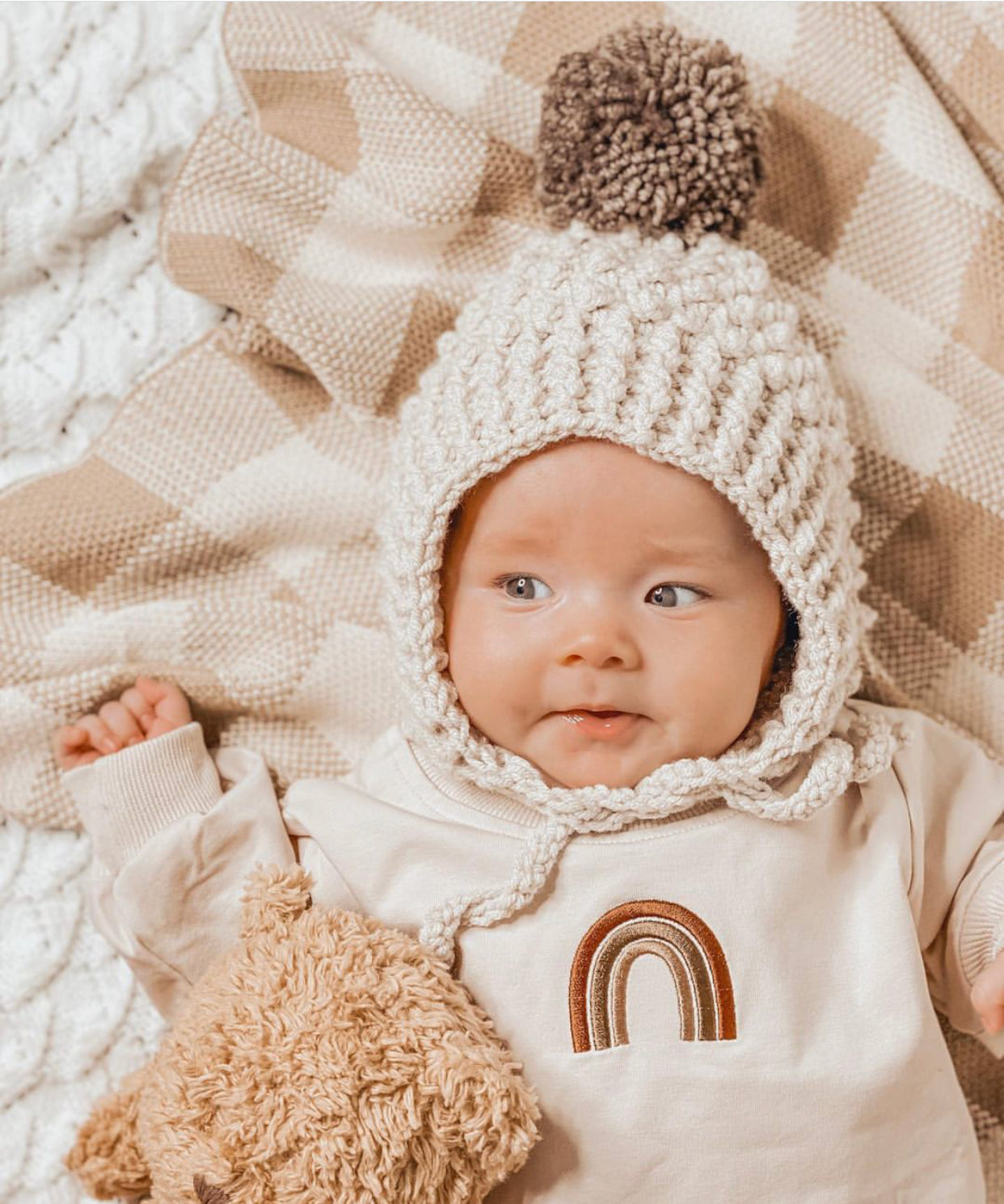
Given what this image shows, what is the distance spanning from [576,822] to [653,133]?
0.66 metres

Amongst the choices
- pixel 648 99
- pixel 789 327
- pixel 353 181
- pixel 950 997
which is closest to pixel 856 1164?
pixel 950 997

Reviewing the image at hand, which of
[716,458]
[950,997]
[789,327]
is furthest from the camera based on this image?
[950,997]

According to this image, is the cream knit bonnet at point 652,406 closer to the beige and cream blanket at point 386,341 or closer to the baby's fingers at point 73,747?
the beige and cream blanket at point 386,341

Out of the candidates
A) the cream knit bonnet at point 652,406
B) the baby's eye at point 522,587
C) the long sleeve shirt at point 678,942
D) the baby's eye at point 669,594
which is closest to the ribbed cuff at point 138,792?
the long sleeve shirt at point 678,942

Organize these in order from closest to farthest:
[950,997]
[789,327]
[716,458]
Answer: [716,458], [789,327], [950,997]

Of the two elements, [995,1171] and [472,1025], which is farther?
[995,1171]

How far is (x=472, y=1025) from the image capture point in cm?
104

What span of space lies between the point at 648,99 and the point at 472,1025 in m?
0.88

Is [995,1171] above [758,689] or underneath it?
underneath

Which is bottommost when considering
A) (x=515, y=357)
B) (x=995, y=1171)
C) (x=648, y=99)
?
(x=995, y=1171)

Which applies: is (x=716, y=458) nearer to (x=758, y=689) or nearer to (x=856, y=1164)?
(x=758, y=689)

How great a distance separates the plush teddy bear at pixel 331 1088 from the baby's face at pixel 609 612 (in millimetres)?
254

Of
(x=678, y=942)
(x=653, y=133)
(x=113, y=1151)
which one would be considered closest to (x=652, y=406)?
(x=653, y=133)

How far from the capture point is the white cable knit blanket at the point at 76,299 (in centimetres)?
131
